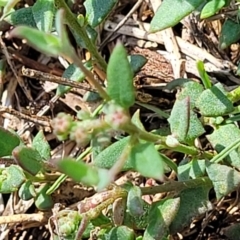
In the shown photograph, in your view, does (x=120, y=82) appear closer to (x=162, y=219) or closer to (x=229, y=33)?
(x=162, y=219)

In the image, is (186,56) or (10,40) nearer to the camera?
(186,56)

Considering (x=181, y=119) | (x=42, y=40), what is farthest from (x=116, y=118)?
(x=181, y=119)

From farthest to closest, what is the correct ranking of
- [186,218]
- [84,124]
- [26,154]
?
[186,218] → [26,154] → [84,124]

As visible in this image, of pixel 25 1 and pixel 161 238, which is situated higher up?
pixel 25 1

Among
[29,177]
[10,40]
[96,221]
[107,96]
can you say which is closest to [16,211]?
[29,177]

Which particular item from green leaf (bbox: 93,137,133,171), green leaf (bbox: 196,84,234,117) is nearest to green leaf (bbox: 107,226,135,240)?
green leaf (bbox: 93,137,133,171)

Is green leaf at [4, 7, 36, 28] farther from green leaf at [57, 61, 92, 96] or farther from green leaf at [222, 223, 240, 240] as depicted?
green leaf at [222, 223, 240, 240]

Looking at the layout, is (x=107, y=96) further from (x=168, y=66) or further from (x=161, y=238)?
(x=168, y=66)
